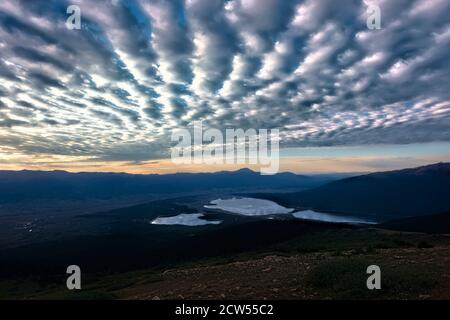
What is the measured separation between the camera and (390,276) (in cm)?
1616

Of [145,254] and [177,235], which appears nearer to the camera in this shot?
[145,254]

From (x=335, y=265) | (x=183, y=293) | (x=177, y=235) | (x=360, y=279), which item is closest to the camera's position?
(x=360, y=279)

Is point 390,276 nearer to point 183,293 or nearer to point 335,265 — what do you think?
point 335,265

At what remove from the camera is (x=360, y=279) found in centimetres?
1609
